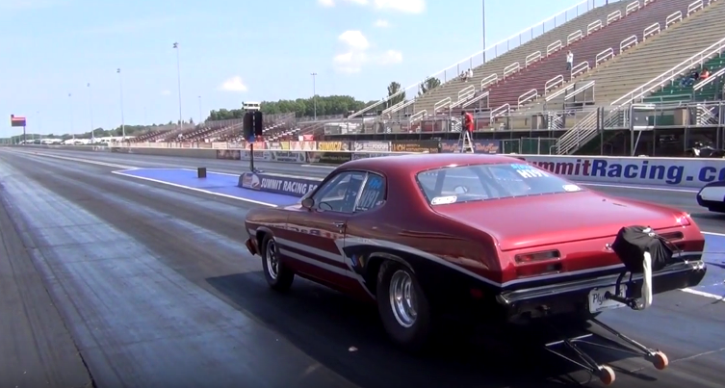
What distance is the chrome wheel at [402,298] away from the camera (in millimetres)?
5750

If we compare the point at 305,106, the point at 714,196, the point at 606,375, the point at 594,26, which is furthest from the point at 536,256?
the point at 305,106

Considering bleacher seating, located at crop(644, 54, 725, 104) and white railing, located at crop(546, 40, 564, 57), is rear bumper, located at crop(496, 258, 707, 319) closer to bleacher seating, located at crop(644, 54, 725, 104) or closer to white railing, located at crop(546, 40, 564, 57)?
bleacher seating, located at crop(644, 54, 725, 104)

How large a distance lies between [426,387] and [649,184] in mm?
17831

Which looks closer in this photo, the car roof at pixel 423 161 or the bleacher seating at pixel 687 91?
the car roof at pixel 423 161

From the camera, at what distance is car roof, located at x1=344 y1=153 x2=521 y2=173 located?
20.7 ft

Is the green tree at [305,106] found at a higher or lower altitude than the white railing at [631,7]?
lower

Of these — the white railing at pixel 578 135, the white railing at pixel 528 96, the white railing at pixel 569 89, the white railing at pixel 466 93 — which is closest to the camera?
the white railing at pixel 578 135

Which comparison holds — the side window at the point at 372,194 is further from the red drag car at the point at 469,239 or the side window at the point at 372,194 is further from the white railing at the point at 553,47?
the white railing at the point at 553,47

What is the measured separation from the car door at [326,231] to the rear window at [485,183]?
2.57ft

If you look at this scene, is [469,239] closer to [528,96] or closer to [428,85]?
[528,96]

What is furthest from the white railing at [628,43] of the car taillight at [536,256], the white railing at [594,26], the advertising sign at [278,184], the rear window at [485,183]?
the car taillight at [536,256]

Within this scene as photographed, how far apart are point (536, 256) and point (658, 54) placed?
38912 mm

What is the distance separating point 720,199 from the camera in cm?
1273

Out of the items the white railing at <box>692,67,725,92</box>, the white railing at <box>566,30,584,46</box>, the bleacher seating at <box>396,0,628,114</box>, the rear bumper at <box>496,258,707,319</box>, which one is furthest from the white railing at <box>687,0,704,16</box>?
the rear bumper at <box>496,258,707,319</box>
